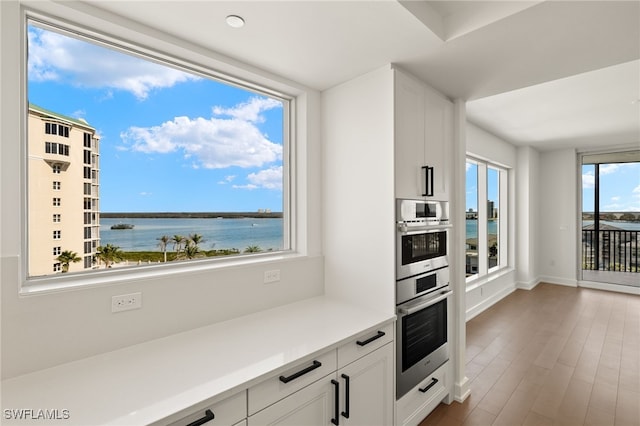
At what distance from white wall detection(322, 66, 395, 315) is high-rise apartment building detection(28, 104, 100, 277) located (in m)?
1.48

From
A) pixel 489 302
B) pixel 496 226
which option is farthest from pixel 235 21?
pixel 496 226

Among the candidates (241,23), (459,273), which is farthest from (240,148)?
(459,273)

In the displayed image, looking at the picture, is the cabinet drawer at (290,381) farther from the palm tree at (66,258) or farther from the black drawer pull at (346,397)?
the palm tree at (66,258)

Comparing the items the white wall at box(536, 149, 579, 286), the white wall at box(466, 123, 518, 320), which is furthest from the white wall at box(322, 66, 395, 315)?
the white wall at box(536, 149, 579, 286)

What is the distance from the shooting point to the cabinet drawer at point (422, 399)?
208 cm

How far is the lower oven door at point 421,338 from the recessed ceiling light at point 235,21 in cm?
186

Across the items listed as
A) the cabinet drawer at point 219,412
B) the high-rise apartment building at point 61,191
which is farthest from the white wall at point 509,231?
the high-rise apartment building at point 61,191

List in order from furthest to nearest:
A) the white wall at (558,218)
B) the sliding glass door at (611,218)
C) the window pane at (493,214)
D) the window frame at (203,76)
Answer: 1. the white wall at (558,218)
2. the sliding glass door at (611,218)
3. the window pane at (493,214)
4. the window frame at (203,76)

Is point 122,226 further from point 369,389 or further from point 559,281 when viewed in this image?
point 559,281

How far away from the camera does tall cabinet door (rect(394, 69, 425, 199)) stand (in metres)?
2.05

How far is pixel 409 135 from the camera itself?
84.6 inches

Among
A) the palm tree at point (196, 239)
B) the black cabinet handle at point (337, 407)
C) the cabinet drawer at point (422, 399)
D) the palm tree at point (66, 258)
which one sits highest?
the palm tree at point (196, 239)

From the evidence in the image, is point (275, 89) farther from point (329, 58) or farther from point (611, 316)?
point (611, 316)

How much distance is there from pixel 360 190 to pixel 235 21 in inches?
48.6
